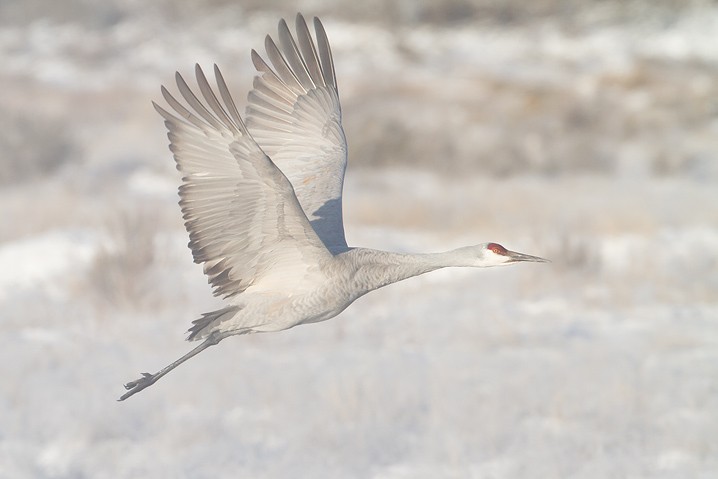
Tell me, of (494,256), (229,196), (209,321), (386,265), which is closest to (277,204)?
(229,196)

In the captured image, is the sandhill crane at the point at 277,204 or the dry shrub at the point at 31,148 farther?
the dry shrub at the point at 31,148

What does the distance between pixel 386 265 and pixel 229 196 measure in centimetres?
81

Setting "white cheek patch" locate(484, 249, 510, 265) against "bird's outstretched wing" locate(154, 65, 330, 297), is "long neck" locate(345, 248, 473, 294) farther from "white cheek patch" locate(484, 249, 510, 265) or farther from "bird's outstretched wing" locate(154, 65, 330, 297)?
"bird's outstretched wing" locate(154, 65, 330, 297)

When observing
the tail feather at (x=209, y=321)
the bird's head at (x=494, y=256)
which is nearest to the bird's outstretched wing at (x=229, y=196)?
the tail feather at (x=209, y=321)

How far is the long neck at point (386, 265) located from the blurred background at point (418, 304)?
1826 millimetres

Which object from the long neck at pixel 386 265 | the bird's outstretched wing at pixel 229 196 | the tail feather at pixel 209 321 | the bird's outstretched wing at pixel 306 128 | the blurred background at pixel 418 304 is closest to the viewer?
the bird's outstretched wing at pixel 229 196

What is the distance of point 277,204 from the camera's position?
444 cm

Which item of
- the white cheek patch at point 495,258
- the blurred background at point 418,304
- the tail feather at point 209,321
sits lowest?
the blurred background at point 418,304

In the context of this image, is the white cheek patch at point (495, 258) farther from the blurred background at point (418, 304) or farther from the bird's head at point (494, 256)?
the blurred background at point (418, 304)

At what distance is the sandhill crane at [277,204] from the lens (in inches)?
173

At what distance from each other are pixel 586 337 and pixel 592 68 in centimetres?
1575

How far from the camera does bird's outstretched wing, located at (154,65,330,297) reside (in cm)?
431

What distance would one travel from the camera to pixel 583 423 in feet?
22.8

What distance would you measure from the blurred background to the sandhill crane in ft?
5.44
